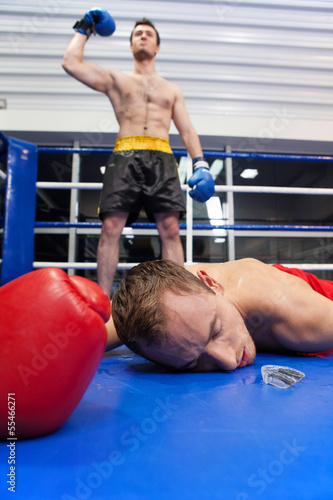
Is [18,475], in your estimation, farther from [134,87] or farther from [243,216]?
[243,216]

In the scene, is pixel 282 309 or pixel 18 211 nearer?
pixel 282 309

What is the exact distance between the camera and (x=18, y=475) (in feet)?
1.27

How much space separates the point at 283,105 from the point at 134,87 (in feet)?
5.87

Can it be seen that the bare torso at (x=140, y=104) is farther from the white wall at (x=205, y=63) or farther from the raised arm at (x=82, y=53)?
the white wall at (x=205, y=63)

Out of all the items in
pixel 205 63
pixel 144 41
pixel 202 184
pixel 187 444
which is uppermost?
pixel 205 63

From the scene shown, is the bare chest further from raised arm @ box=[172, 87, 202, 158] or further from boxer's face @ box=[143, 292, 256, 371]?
boxer's face @ box=[143, 292, 256, 371]

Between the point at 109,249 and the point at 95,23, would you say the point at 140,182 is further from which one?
the point at 95,23

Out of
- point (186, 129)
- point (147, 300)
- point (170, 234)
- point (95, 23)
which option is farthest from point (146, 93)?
point (147, 300)

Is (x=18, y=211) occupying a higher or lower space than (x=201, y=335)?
higher

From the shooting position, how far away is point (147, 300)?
803 millimetres

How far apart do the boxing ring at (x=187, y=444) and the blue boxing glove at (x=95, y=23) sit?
2012 millimetres

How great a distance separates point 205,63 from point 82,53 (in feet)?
5.02

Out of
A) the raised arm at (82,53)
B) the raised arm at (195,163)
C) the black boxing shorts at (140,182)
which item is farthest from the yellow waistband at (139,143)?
the raised arm at (82,53)

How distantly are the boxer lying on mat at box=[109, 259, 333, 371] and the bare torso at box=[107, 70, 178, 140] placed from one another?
4.28ft
